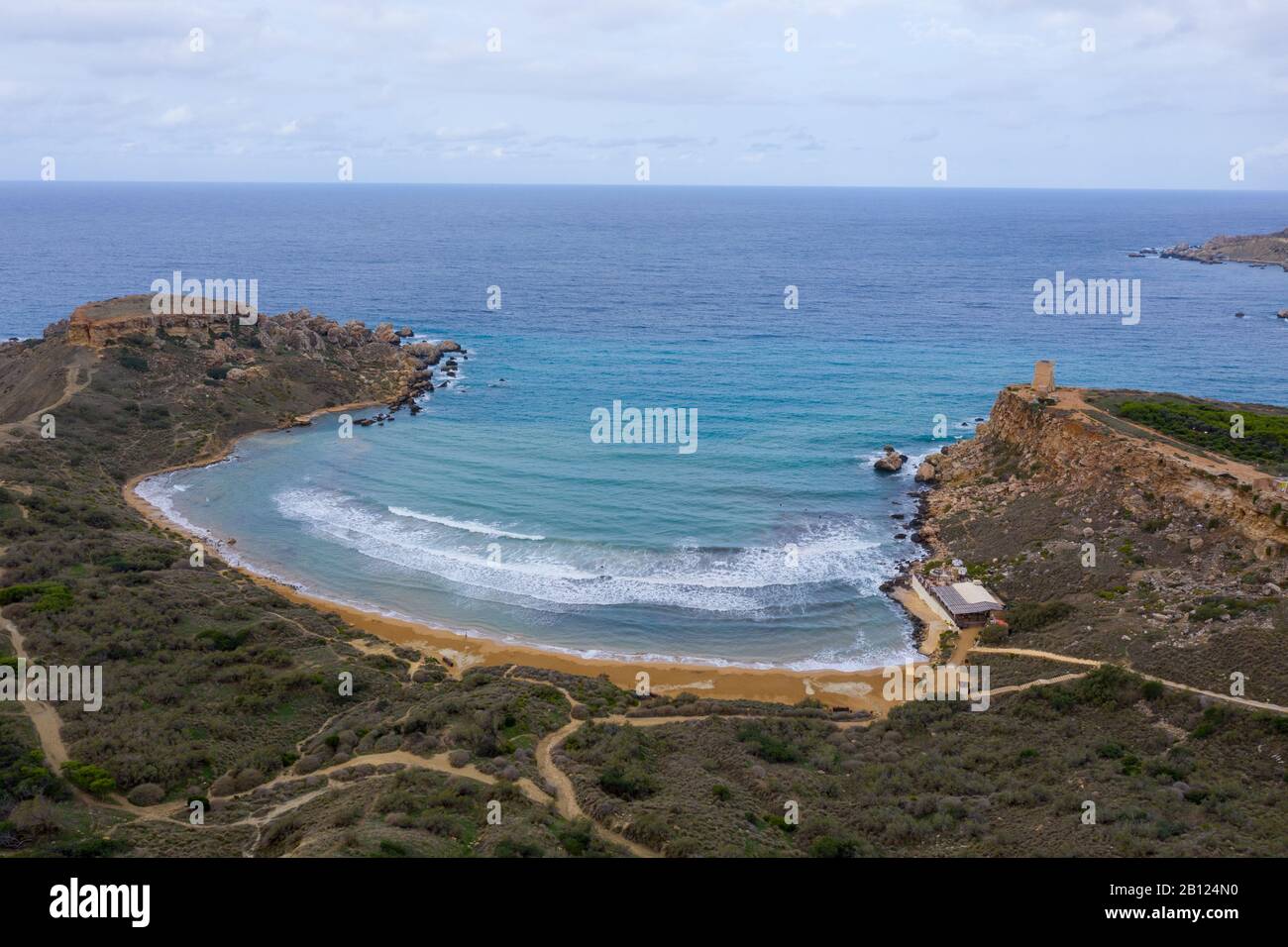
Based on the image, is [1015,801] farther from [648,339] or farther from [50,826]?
[648,339]

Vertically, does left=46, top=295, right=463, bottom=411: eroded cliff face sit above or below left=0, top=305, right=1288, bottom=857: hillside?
above

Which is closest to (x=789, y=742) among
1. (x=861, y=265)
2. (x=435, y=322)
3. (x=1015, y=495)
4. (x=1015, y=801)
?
(x=1015, y=801)
